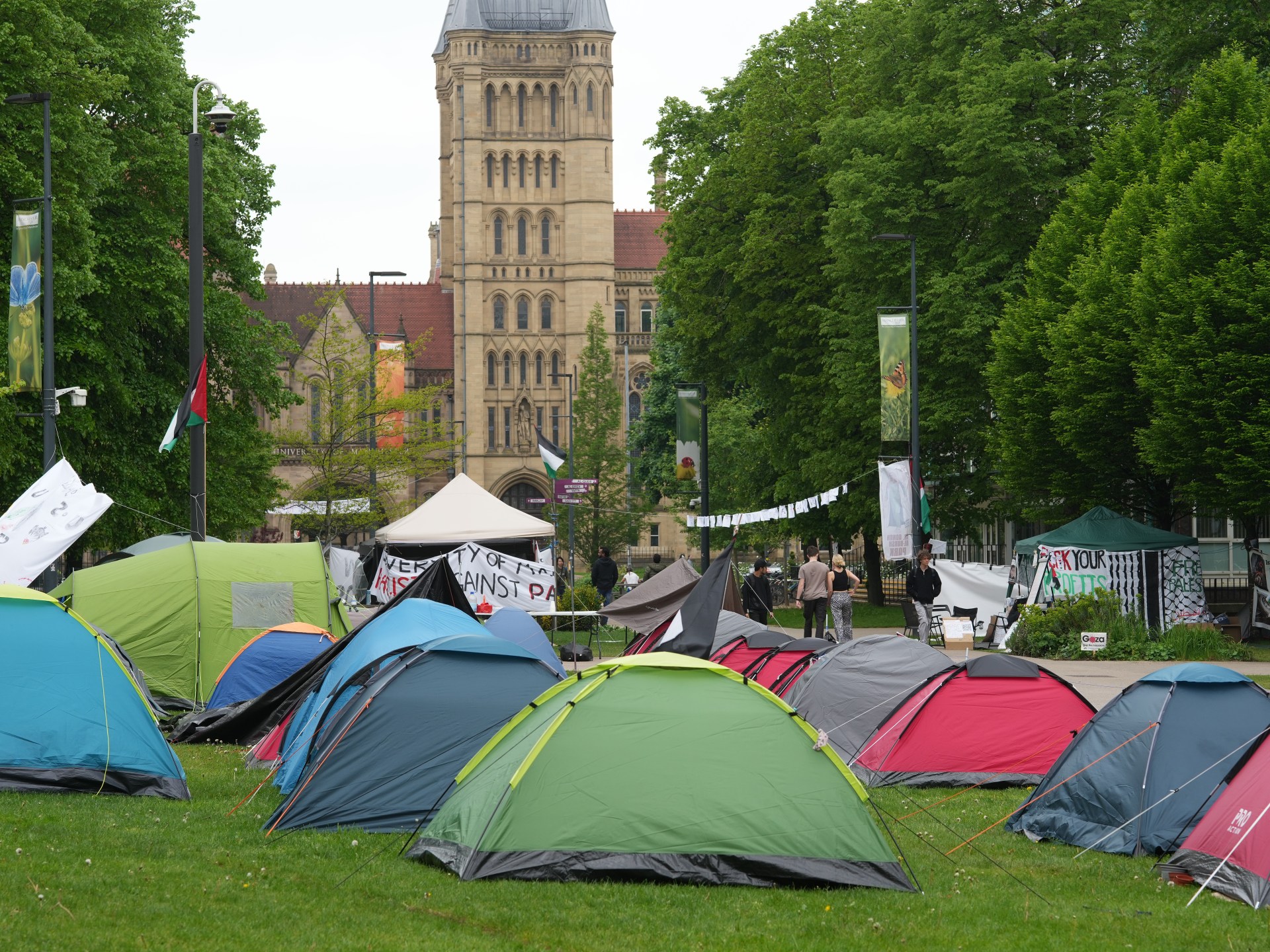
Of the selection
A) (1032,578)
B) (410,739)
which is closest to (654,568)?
(1032,578)

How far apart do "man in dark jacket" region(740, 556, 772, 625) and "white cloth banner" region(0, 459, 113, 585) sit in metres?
12.9

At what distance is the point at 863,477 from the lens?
117 feet

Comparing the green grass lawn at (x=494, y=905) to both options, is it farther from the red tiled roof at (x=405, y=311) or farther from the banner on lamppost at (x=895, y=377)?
the red tiled roof at (x=405, y=311)

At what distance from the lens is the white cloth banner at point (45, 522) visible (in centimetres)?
1521

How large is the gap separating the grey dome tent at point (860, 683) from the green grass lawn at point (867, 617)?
1828cm

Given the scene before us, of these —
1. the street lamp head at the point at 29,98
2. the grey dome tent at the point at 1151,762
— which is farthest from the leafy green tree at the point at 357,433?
the grey dome tent at the point at 1151,762

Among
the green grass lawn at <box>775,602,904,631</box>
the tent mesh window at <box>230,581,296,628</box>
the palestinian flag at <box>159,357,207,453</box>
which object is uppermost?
the palestinian flag at <box>159,357,207,453</box>

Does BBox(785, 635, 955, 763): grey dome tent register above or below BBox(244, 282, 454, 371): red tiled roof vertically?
below

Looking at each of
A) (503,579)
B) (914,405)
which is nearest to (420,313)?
(914,405)

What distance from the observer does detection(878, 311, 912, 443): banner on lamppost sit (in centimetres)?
2930

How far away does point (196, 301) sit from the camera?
758 inches

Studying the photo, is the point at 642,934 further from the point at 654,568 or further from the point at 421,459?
the point at 654,568

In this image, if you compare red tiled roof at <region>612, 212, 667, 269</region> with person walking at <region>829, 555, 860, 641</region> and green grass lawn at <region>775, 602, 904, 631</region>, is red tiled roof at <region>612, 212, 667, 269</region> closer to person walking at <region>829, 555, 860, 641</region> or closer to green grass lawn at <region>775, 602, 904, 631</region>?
green grass lawn at <region>775, 602, 904, 631</region>

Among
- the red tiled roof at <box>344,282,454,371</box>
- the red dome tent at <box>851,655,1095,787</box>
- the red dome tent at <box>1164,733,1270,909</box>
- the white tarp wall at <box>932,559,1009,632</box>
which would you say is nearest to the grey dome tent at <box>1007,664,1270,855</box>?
the red dome tent at <box>1164,733,1270,909</box>
